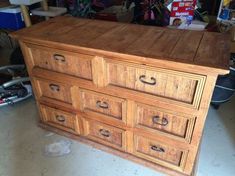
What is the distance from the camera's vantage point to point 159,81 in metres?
1.05

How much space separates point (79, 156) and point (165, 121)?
0.68 meters

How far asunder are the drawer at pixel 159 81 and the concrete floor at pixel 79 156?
567mm

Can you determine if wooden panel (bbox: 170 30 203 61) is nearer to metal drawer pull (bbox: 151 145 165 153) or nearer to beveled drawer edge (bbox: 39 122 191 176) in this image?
metal drawer pull (bbox: 151 145 165 153)

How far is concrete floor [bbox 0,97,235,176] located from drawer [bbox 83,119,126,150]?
0.29 feet

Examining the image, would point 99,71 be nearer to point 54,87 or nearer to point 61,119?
point 54,87

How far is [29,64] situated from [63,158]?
2.21 ft

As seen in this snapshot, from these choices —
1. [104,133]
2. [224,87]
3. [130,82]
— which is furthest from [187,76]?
[224,87]

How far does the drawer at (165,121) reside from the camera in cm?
110

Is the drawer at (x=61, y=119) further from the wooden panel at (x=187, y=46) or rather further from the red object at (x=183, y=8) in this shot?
the red object at (x=183, y=8)

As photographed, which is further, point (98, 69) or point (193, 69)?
point (98, 69)

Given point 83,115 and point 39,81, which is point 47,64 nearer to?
point 39,81

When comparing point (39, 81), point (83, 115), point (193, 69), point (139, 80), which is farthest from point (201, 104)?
point (39, 81)

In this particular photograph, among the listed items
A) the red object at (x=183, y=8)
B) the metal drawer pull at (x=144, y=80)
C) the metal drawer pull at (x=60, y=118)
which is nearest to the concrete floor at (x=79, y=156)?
the metal drawer pull at (x=60, y=118)

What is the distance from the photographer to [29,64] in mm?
1422
